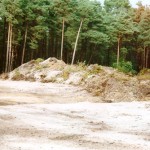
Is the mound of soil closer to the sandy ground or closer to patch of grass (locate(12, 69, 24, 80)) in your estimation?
patch of grass (locate(12, 69, 24, 80))

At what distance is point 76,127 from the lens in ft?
35.8

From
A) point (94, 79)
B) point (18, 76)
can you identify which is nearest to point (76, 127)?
point (94, 79)

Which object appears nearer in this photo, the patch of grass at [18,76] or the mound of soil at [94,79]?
the mound of soil at [94,79]

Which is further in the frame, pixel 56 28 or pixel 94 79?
pixel 56 28

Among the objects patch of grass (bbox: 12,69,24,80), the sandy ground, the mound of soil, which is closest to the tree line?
patch of grass (bbox: 12,69,24,80)

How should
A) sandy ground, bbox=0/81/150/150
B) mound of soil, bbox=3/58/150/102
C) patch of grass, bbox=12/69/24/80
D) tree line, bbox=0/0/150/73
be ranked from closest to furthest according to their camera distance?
sandy ground, bbox=0/81/150/150 → mound of soil, bbox=3/58/150/102 → patch of grass, bbox=12/69/24/80 → tree line, bbox=0/0/150/73

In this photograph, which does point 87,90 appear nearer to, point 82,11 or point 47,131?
point 47,131

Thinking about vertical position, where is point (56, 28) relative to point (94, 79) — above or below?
above

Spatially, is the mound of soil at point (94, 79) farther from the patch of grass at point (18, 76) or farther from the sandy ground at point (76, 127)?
the sandy ground at point (76, 127)

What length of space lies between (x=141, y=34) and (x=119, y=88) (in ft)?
163

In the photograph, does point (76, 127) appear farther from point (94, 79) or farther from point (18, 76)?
point (18, 76)

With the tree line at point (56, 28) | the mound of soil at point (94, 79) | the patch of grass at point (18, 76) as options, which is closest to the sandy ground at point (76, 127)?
the mound of soil at point (94, 79)

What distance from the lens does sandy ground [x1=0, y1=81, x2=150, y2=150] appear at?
852 centimetres

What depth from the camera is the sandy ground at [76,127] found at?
27.9ft
